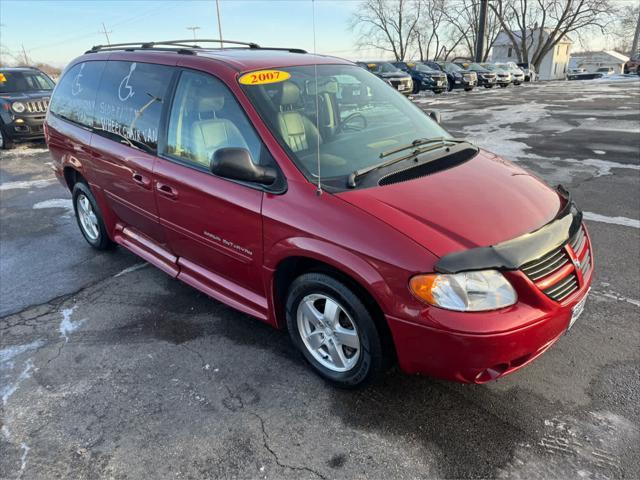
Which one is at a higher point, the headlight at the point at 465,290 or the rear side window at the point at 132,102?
the rear side window at the point at 132,102

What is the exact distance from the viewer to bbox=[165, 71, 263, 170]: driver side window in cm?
284

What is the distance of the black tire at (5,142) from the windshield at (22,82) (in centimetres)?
121

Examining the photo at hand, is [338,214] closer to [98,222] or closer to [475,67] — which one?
[98,222]

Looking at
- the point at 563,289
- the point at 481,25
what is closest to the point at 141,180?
the point at 563,289

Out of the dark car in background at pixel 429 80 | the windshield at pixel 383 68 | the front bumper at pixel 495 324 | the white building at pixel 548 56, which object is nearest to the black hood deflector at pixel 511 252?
the front bumper at pixel 495 324

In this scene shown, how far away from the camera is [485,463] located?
2188mm

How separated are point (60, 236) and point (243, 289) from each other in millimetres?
3427

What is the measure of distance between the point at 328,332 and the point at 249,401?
23.6 inches

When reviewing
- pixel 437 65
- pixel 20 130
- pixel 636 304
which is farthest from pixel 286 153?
pixel 437 65

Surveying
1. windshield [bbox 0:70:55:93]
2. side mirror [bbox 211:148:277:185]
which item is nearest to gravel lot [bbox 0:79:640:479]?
side mirror [bbox 211:148:277:185]

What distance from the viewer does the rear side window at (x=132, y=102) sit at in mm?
3363

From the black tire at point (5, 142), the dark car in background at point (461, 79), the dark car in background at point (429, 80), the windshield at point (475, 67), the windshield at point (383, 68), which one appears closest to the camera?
the black tire at point (5, 142)

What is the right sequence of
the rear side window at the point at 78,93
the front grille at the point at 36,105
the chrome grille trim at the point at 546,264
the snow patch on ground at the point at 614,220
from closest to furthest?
the chrome grille trim at the point at 546,264 → the rear side window at the point at 78,93 → the snow patch on ground at the point at 614,220 → the front grille at the point at 36,105

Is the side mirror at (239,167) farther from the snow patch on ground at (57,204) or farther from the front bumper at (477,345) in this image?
the snow patch on ground at (57,204)
